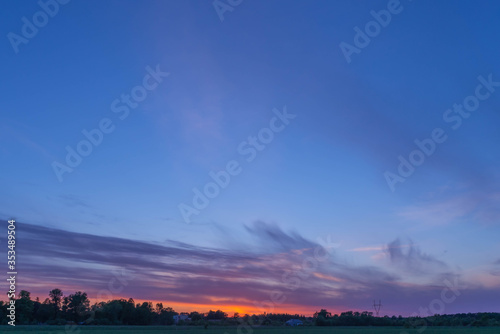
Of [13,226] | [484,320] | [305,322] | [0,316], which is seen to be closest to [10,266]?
[13,226]

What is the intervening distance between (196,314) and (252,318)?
67.8 ft

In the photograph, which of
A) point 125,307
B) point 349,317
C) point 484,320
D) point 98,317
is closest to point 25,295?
point 98,317

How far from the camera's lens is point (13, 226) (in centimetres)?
A: 3419

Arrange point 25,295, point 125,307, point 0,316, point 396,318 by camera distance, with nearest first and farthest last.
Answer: point 0,316 < point 25,295 < point 125,307 < point 396,318

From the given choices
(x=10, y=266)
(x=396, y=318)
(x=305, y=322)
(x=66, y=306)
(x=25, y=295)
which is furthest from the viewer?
(x=396, y=318)

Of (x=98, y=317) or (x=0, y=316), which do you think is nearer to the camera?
(x=0, y=316)

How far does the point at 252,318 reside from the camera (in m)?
129

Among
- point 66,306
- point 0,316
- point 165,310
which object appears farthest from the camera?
point 165,310

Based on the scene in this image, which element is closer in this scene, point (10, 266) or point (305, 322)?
point (10, 266)

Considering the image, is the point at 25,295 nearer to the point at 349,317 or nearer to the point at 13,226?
the point at 13,226

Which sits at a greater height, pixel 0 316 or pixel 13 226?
pixel 13 226

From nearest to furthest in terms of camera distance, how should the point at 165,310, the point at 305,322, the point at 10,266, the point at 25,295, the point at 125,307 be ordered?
the point at 10,266
the point at 25,295
the point at 125,307
the point at 165,310
the point at 305,322

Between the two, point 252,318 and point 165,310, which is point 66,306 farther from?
point 252,318

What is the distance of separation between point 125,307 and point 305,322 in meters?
58.8
